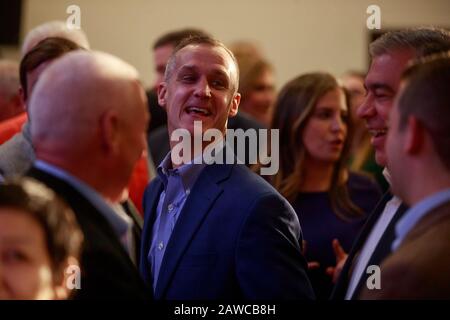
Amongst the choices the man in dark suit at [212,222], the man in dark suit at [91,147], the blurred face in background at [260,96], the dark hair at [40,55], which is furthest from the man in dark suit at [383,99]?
the blurred face in background at [260,96]

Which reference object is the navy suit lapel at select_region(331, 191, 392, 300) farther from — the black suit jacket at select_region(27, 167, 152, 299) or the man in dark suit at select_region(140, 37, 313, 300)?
the black suit jacket at select_region(27, 167, 152, 299)

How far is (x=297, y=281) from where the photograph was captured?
1.90m

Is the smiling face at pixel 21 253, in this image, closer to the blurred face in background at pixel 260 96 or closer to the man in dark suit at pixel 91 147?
the man in dark suit at pixel 91 147

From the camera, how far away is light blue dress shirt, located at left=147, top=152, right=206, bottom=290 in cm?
207

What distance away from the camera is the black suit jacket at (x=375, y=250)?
1.81 m

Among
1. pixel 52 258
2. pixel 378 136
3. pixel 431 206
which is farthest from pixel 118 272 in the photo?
pixel 378 136

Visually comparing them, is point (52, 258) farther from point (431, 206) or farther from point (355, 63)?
Answer: point (355, 63)

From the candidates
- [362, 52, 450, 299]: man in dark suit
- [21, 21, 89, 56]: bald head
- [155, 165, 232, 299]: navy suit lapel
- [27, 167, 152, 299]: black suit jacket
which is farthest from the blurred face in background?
[27, 167, 152, 299]: black suit jacket

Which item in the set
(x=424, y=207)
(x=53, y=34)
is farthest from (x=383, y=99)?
(x=53, y=34)

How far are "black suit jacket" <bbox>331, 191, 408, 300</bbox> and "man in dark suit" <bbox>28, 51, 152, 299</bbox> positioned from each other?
1.74ft

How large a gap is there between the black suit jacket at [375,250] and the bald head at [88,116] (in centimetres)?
61

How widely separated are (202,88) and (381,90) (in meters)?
0.46

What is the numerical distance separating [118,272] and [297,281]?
54 cm

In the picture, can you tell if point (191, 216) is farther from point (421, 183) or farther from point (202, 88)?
point (421, 183)
